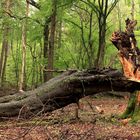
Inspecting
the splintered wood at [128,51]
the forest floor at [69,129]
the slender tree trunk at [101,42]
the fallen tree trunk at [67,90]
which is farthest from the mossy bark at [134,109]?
the slender tree trunk at [101,42]

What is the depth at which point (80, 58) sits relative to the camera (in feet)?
128

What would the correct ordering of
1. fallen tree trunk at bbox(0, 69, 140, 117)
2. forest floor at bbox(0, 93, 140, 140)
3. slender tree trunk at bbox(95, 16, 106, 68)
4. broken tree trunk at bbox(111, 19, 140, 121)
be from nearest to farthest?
forest floor at bbox(0, 93, 140, 140)
broken tree trunk at bbox(111, 19, 140, 121)
fallen tree trunk at bbox(0, 69, 140, 117)
slender tree trunk at bbox(95, 16, 106, 68)

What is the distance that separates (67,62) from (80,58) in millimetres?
2929

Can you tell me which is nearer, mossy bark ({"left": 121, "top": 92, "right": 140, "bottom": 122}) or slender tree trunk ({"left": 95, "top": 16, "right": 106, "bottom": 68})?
mossy bark ({"left": 121, "top": 92, "right": 140, "bottom": 122})

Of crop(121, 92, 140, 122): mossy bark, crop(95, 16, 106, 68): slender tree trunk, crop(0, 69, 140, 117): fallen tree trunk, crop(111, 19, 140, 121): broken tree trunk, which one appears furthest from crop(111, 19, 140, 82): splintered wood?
crop(95, 16, 106, 68): slender tree trunk

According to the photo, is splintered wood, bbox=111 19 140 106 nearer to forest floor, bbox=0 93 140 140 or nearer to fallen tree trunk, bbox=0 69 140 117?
fallen tree trunk, bbox=0 69 140 117

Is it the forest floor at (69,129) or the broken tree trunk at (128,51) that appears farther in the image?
the broken tree trunk at (128,51)

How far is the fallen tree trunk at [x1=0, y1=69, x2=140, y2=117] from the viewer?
11.1m

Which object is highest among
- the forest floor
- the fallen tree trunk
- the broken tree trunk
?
the broken tree trunk

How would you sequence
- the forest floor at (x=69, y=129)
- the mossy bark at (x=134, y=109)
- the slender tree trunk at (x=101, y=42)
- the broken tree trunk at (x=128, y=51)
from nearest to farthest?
the forest floor at (x=69, y=129) → the broken tree trunk at (x=128, y=51) → the mossy bark at (x=134, y=109) → the slender tree trunk at (x=101, y=42)

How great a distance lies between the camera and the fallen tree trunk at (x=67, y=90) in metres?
11.1

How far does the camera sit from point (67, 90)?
11.4m

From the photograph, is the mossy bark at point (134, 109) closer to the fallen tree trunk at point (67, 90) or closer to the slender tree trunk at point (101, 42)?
the fallen tree trunk at point (67, 90)

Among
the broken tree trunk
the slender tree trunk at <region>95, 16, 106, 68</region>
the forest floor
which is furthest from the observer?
the slender tree trunk at <region>95, 16, 106, 68</region>
